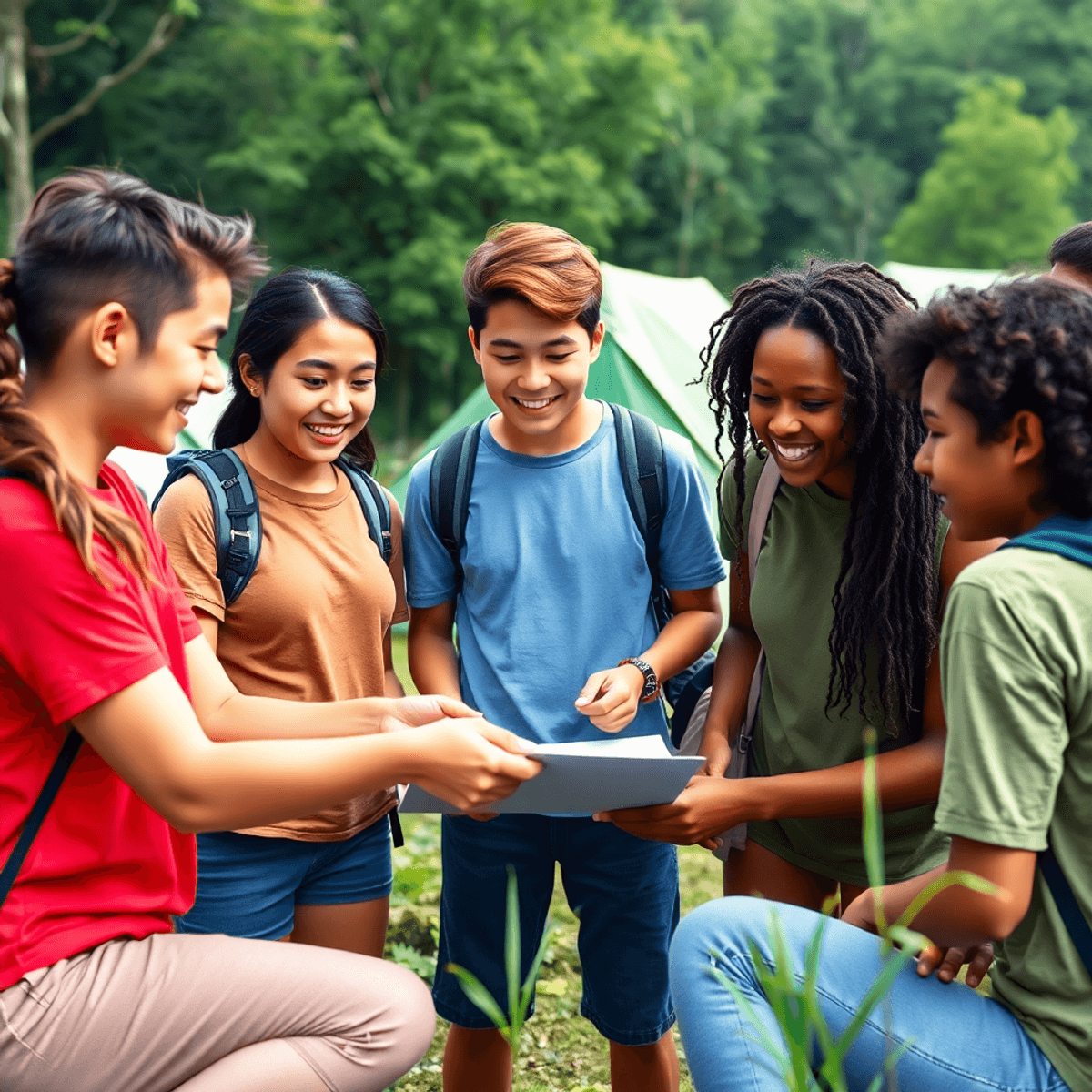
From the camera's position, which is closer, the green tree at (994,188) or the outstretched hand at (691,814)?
the outstretched hand at (691,814)

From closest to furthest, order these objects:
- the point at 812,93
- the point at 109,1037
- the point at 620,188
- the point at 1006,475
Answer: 1. the point at 109,1037
2. the point at 1006,475
3. the point at 620,188
4. the point at 812,93

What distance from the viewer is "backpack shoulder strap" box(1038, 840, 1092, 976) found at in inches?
60.7

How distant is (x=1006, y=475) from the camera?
1.64 metres

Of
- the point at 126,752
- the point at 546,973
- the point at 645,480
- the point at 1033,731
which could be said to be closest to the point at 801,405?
the point at 645,480

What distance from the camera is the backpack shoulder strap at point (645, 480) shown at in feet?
8.04

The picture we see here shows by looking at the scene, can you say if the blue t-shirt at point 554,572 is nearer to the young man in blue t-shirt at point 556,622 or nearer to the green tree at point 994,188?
the young man in blue t-shirt at point 556,622

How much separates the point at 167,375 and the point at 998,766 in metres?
1.20

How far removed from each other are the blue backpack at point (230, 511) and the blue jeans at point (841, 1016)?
1.04 m

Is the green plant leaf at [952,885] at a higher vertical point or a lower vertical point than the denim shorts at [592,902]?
higher

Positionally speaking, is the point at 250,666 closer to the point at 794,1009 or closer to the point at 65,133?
the point at 794,1009

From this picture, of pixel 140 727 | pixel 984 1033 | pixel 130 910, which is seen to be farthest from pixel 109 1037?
pixel 984 1033

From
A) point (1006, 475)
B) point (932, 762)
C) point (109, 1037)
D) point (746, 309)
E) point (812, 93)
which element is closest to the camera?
point (109, 1037)

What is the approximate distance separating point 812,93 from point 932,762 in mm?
37447

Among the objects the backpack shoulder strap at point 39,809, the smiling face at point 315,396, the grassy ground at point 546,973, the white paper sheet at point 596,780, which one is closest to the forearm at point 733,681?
the white paper sheet at point 596,780
